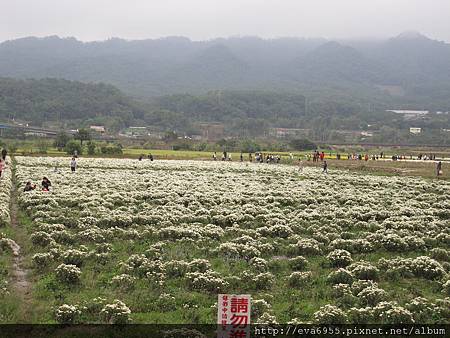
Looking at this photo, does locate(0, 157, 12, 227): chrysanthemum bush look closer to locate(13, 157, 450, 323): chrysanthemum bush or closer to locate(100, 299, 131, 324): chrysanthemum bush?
locate(13, 157, 450, 323): chrysanthemum bush

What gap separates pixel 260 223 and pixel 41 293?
12095 millimetres

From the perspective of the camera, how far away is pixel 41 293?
13.1 meters

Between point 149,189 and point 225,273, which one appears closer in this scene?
point 225,273

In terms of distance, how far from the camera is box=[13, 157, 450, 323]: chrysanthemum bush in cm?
1291

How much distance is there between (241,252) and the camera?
17578 millimetres

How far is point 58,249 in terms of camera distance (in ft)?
55.3

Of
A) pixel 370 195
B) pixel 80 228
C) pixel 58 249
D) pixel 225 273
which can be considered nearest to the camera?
pixel 225 273

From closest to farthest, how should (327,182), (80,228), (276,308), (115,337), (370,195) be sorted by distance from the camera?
(115,337) → (276,308) → (80,228) → (370,195) → (327,182)

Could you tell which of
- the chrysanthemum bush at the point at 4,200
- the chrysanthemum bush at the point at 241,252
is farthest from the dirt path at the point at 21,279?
the chrysanthemum bush at the point at 4,200

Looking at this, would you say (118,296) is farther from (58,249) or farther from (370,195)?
(370,195)

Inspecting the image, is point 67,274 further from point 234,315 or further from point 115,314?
point 234,315

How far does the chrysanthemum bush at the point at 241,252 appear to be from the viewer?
42.4 feet

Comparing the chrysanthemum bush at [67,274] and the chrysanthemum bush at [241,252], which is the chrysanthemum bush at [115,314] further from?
the chrysanthemum bush at [67,274]

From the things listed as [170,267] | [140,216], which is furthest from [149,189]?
[170,267]
